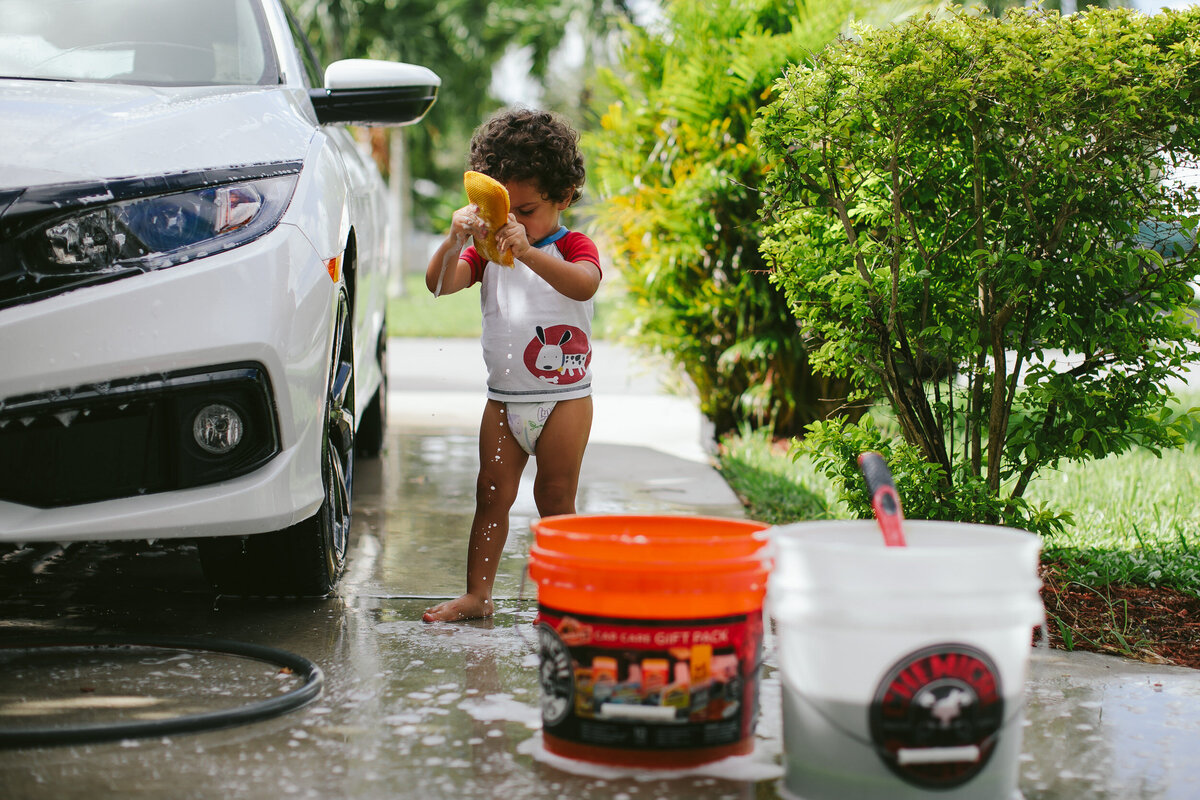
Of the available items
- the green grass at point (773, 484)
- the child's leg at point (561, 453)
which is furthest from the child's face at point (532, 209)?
the green grass at point (773, 484)

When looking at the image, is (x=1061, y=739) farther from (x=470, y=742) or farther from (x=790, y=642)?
(x=470, y=742)

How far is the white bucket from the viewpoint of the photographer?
1.90 metres

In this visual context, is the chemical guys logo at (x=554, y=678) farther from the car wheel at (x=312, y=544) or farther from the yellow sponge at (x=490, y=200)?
the yellow sponge at (x=490, y=200)

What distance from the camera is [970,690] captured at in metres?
1.94

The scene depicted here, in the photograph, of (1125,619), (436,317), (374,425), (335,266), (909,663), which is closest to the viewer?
(909,663)

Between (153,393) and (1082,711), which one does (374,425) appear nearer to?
(153,393)

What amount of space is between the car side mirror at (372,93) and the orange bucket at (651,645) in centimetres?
175

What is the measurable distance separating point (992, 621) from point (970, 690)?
0.12m

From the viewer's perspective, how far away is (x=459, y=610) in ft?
10.4

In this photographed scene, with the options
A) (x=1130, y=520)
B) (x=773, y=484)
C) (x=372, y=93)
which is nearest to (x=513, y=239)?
(x=372, y=93)

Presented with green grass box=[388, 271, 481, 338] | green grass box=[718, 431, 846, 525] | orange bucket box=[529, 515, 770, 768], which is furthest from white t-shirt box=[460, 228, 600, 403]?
green grass box=[388, 271, 481, 338]

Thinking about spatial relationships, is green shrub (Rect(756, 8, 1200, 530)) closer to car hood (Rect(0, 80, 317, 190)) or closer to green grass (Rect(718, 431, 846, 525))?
green grass (Rect(718, 431, 846, 525))

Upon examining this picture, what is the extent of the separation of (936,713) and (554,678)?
0.66 metres

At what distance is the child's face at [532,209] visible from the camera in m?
3.21
